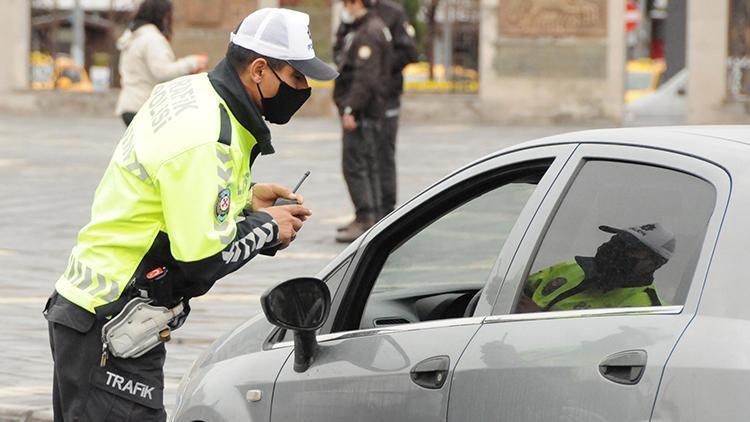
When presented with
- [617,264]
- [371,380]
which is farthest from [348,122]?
→ [617,264]

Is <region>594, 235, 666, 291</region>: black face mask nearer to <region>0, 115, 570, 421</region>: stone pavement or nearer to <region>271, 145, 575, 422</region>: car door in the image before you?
<region>271, 145, 575, 422</region>: car door

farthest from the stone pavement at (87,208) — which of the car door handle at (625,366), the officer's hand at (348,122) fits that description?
the car door handle at (625,366)

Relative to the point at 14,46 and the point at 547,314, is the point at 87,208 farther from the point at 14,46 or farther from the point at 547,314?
the point at 14,46

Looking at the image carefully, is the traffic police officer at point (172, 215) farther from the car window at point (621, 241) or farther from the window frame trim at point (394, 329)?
the car window at point (621, 241)

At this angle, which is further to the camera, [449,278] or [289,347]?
[449,278]

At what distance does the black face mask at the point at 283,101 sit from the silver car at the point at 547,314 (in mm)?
388

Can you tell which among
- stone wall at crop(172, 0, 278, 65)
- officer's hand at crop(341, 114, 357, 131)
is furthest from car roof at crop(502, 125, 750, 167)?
stone wall at crop(172, 0, 278, 65)

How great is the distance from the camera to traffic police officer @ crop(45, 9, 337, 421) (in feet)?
12.9

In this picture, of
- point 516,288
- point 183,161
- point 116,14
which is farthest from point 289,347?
point 116,14

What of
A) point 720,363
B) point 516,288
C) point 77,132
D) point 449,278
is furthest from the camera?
point 77,132

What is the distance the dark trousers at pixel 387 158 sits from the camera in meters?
12.7

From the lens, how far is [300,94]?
4238 millimetres

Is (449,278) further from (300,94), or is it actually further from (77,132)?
(77,132)

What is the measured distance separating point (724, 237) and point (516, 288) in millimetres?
646
